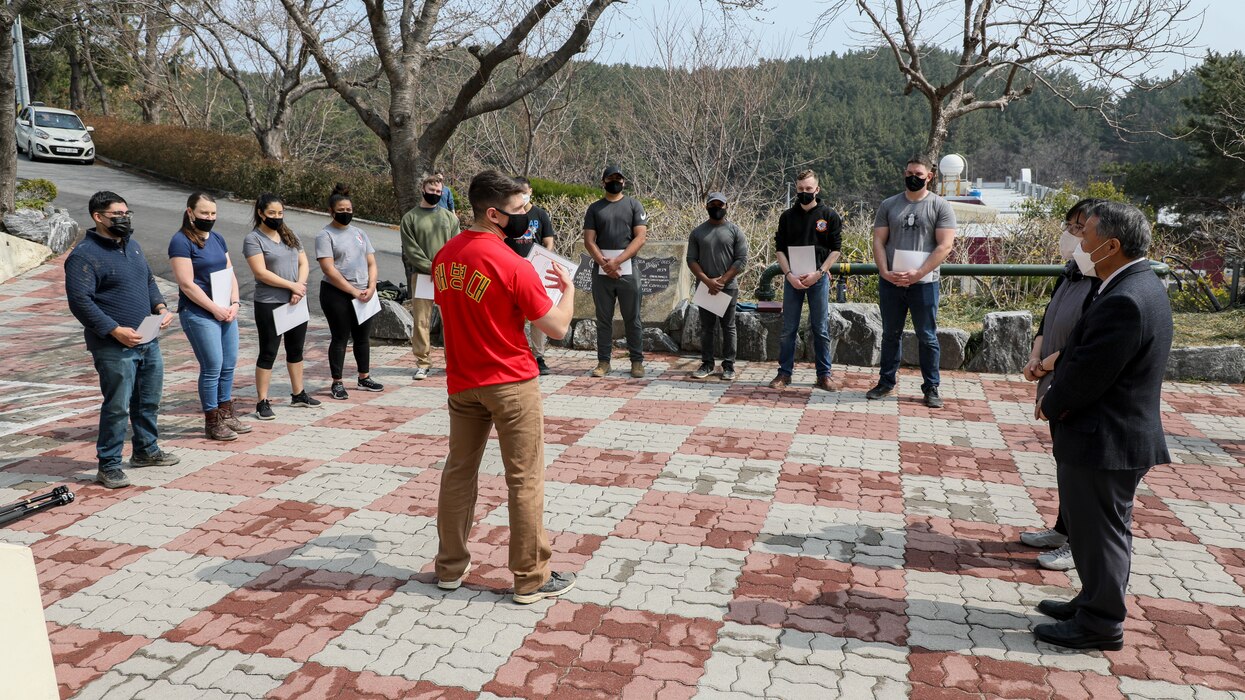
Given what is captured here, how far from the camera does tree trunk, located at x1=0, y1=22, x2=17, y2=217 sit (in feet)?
48.3

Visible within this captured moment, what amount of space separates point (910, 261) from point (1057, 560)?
369 centimetres

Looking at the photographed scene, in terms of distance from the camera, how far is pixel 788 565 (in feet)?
14.6

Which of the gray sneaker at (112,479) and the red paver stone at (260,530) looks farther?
the gray sneaker at (112,479)

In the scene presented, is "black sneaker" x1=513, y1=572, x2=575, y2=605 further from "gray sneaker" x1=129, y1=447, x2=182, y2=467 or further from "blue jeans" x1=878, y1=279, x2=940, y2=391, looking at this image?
"blue jeans" x1=878, y1=279, x2=940, y2=391

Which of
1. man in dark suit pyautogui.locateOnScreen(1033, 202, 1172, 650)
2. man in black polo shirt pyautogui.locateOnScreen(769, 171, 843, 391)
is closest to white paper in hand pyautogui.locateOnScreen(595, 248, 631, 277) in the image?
→ man in black polo shirt pyautogui.locateOnScreen(769, 171, 843, 391)

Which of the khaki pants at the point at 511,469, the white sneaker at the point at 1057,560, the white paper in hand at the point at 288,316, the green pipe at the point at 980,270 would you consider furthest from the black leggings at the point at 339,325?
the white sneaker at the point at 1057,560

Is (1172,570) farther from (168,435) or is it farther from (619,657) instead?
(168,435)

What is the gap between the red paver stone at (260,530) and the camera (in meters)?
4.63

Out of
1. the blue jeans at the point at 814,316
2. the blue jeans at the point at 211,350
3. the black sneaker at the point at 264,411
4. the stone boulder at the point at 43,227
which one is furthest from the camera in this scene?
the stone boulder at the point at 43,227

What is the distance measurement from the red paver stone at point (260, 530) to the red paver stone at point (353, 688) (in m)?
1.22

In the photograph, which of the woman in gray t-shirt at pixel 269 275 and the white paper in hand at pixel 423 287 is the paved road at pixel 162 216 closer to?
the white paper in hand at pixel 423 287

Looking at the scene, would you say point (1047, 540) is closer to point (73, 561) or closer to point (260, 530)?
point (260, 530)

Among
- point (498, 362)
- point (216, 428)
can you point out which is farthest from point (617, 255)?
point (498, 362)

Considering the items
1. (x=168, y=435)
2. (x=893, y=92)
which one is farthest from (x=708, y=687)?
(x=893, y=92)
